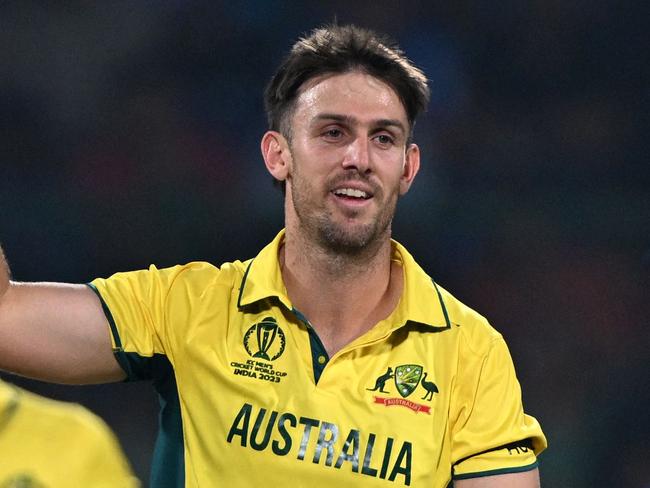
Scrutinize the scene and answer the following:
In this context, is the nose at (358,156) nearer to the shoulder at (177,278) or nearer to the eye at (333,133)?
the eye at (333,133)


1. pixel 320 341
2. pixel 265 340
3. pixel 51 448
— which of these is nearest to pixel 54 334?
pixel 265 340

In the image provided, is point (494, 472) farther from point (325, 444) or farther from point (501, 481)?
point (325, 444)

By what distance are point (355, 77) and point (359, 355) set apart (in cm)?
63

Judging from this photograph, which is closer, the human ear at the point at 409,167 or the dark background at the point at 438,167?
the human ear at the point at 409,167

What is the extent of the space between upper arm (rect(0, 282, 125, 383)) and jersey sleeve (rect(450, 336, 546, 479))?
76 cm

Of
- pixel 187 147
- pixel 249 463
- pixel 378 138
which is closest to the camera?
pixel 249 463

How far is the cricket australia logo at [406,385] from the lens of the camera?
7.48ft

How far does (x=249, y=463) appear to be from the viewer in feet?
7.29

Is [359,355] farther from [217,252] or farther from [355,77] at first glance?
[217,252]

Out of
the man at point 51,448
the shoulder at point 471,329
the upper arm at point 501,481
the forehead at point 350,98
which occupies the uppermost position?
the forehead at point 350,98

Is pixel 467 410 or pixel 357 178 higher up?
pixel 357 178

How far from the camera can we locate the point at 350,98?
2391 mm

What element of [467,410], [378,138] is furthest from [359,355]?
[378,138]

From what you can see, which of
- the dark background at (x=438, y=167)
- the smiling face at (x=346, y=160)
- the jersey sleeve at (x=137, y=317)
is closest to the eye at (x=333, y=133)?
the smiling face at (x=346, y=160)
